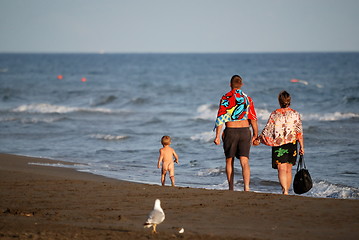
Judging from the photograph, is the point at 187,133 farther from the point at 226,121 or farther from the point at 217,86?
the point at 217,86

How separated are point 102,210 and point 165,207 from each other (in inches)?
28.2

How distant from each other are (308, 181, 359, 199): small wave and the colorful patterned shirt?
2414mm

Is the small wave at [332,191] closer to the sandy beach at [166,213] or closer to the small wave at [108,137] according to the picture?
the sandy beach at [166,213]

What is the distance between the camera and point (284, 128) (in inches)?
295

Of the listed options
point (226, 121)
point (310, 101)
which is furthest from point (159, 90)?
point (226, 121)

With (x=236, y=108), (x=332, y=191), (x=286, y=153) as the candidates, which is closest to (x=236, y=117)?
(x=236, y=108)

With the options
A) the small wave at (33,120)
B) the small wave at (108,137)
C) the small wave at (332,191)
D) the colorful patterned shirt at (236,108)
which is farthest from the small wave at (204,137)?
the colorful patterned shirt at (236,108)

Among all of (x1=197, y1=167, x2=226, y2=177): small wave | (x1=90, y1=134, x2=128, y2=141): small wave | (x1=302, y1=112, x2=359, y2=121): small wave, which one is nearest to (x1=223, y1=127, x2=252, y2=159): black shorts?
(x1=197, y1=167, x2=226, y2=177): small wave

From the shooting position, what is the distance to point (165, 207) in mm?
6848

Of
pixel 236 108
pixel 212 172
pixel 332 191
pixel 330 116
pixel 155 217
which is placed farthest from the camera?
pixel 330 116

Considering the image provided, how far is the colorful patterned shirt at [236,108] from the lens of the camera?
7.58 m

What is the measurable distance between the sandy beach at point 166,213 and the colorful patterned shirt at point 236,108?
964 mm

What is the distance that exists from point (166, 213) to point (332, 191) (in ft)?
12.6

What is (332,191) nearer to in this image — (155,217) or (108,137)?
(155,217)
